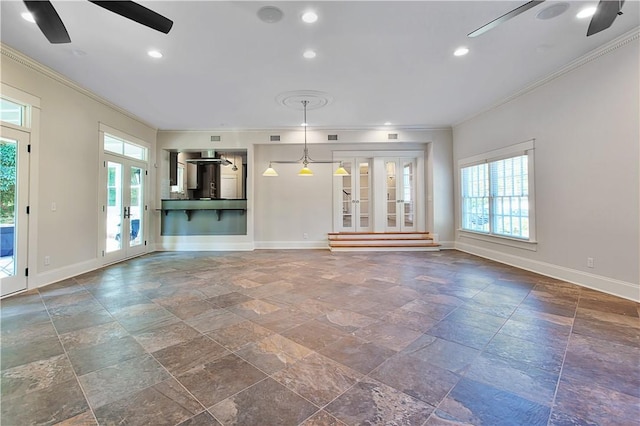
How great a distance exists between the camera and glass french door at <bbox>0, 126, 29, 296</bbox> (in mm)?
3607

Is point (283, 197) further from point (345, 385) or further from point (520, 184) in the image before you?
point (345, 385)

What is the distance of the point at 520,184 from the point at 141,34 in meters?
6.48

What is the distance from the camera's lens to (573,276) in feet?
13.6

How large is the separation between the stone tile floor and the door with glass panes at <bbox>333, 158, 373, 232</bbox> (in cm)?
384

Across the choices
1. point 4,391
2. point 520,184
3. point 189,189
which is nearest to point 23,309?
point 4,391

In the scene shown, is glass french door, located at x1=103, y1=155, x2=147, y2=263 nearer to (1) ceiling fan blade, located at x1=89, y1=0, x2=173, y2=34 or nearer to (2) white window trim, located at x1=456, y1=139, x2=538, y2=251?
(1) ceiling fan blade, located at x1=89, y1=0, x2=173, y2=34

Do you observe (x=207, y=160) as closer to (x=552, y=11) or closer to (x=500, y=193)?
(x=500, y=193)

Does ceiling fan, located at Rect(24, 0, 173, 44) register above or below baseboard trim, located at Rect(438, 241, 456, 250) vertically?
above

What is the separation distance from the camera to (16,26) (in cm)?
312

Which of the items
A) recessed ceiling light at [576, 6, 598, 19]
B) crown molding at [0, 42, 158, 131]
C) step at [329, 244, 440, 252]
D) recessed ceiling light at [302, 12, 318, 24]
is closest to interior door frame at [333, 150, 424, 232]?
step at [329, 244, 440, 252]

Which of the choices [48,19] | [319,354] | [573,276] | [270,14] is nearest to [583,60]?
[573,276]

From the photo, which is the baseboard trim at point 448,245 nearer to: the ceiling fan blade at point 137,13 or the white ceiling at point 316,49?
the white ceiling at point 316,49

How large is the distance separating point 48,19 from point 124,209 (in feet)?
15.5

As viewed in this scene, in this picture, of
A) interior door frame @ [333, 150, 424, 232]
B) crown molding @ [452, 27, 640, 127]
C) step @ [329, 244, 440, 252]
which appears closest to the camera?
crown molding @ [452, 27, 640, 127]
